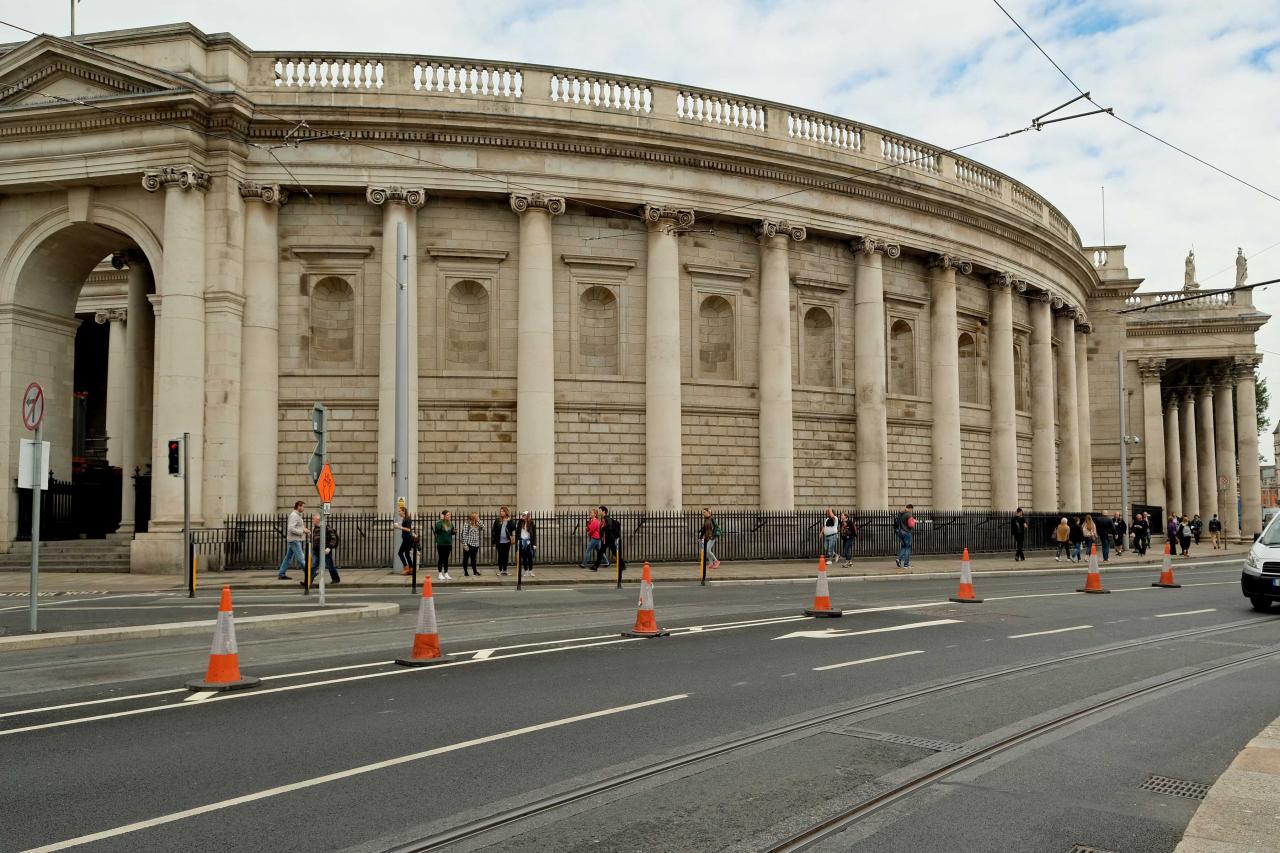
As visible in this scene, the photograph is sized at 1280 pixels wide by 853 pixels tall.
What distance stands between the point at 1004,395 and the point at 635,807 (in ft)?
110

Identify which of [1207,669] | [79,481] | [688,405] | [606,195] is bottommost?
[1207,669]

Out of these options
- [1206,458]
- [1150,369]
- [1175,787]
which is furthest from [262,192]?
[1206,458]

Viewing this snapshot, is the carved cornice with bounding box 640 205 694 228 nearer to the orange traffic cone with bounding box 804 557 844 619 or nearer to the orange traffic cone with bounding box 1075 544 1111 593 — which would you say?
the orange traffic cone with bounding box 1075 544 1111 593

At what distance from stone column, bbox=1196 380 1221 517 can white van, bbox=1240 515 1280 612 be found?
Answer: 152 ft

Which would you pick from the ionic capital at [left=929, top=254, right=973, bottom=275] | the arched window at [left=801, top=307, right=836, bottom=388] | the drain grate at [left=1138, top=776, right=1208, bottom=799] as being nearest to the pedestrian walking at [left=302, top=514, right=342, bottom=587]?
the arched window at [left=801, top=307, right=836, bottom=388]

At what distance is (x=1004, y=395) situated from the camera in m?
36.8

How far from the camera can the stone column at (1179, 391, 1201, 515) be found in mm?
60281

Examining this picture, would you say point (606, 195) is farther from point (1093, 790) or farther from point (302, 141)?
point (1093, 790)

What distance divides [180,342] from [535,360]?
8.72 meters

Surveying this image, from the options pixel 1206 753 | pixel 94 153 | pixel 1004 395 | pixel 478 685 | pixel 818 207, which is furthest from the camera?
pixel 1004 395

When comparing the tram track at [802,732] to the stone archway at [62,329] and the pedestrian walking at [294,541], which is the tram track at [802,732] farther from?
the stone archway at [62,329]

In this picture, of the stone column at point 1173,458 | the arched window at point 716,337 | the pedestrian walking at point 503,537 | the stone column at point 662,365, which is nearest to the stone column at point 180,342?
the pedestrian walking at point 503,537

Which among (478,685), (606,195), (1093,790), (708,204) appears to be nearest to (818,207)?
(708,204)

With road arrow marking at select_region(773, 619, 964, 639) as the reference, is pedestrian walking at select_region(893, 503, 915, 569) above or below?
above
